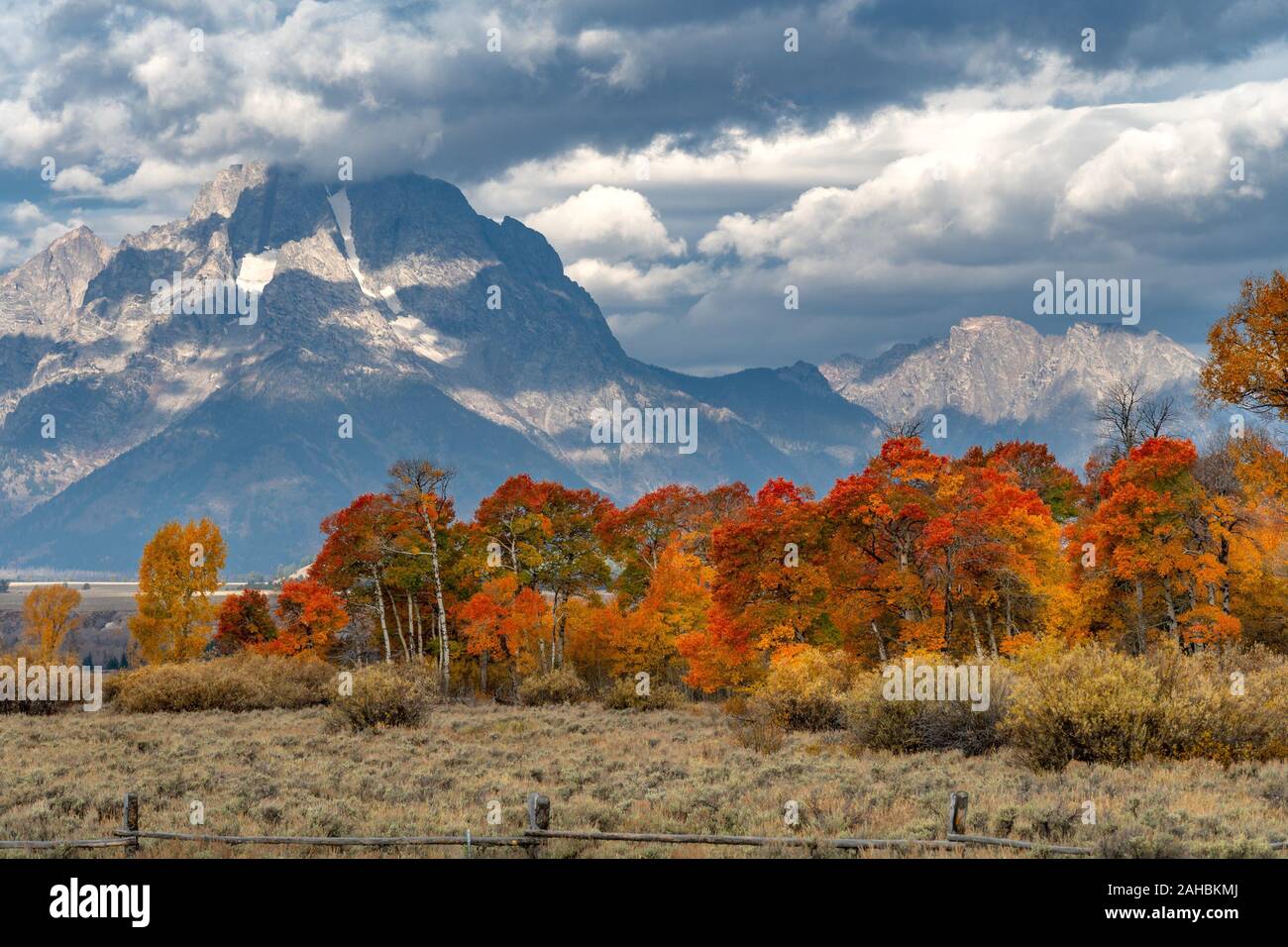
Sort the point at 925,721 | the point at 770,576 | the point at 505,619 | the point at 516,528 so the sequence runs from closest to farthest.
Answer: the point at 925,721 < the point at 770,576 < the point at 505,619 < the point at 516,528

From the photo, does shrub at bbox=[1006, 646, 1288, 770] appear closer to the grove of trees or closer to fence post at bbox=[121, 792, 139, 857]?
the grove of trees

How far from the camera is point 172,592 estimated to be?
7538cm

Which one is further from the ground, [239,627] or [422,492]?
[422,492]

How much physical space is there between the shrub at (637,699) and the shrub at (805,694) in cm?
1404

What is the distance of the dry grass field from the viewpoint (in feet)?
54.4

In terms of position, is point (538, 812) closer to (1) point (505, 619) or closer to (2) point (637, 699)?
(2) point (637, 699)

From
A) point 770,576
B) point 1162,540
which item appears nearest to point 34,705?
point 770,576

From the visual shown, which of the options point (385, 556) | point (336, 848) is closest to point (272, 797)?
point (336, 848)

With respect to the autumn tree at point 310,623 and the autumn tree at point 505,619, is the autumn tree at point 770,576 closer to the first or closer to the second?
the autumn tree at point 505,619

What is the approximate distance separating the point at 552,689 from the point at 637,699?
15.9 ft

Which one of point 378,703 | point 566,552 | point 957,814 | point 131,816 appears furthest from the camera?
point 566,552

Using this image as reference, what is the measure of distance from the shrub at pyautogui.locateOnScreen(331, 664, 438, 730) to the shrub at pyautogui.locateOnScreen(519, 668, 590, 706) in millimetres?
16144

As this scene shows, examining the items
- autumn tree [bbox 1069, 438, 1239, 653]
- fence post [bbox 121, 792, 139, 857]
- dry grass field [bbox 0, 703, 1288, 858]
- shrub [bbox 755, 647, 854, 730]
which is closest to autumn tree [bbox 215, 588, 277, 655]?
dry grass field [bbox 0, 703, 1288, 858]

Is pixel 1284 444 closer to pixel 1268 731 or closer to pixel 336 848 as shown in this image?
pixel 1268 731
